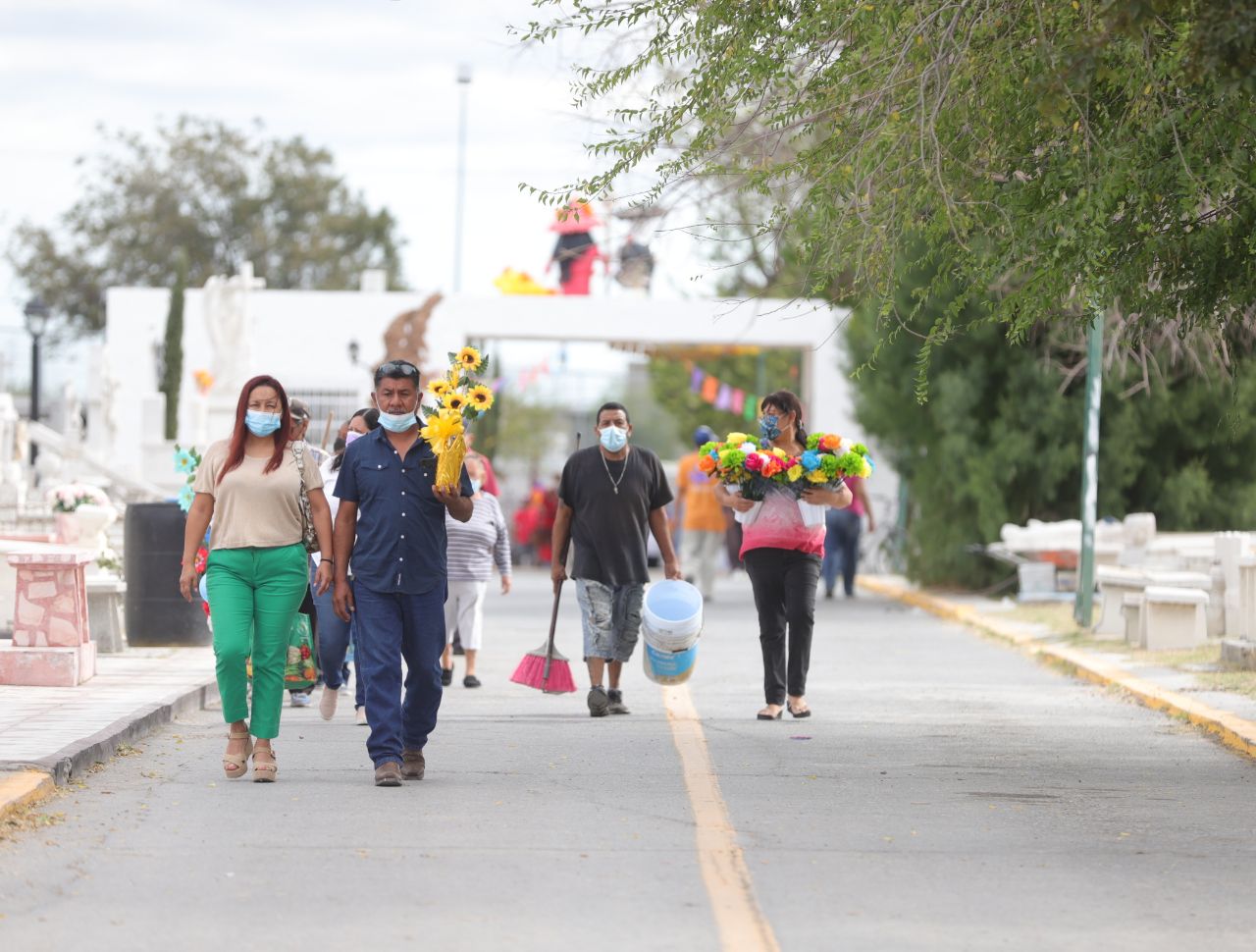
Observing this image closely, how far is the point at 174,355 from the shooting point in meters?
46.4

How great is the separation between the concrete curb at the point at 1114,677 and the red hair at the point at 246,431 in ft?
18.0

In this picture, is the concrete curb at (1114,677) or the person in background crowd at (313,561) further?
the concrete curb at (1114,677)

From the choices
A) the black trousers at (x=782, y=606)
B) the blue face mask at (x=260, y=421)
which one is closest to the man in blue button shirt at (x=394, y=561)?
the blue face mask at (x=260, y=421)

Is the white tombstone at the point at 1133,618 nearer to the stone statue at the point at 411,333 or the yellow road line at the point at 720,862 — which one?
the yellow road line at the point at 720,862

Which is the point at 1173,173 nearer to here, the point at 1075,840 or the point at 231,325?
the point at 1075,840

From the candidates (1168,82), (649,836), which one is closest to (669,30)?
(1168,82)

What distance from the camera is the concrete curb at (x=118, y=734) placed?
30.4ft

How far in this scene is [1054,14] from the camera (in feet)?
32.2

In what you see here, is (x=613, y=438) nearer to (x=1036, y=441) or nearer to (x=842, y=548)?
(x=1036, y=441)

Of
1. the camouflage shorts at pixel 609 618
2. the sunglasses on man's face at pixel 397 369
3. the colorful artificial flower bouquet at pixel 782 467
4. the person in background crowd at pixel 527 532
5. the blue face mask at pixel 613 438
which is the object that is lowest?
the person in background crowd at pixel 527 532

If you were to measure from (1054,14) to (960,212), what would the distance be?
1119 mm

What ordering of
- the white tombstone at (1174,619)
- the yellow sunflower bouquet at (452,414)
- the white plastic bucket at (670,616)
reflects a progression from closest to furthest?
the yellow sunflower bouquet at (452,414)
the white plastic bucket at (670,616)
the white tombstone at (1174,619)

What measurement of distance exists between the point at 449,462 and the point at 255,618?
1.19 metres

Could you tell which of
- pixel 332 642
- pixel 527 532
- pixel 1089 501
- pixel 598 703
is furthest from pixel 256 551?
pixel 527 532
